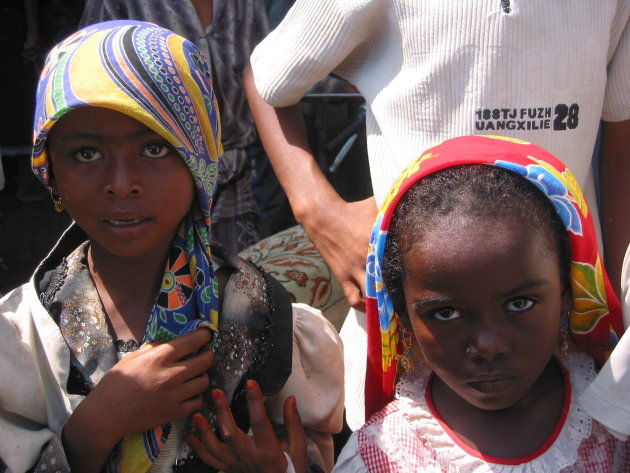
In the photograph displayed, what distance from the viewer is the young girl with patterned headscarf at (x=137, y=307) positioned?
160 centimetres

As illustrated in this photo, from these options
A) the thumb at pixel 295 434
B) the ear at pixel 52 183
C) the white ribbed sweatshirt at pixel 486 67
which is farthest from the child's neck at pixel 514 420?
the ear at pixel 52 183

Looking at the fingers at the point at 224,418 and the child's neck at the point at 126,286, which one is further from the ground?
the child's neck at the point at 126,286

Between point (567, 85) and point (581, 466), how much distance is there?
885 mm

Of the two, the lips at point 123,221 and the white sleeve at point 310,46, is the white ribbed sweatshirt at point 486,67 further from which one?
the lips at point 123,221

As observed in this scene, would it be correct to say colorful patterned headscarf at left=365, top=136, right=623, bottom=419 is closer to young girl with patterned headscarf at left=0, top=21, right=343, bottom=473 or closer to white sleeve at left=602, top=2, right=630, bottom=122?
young girl with patterned headscarf at left=0, top=21, right=343, bottom=473

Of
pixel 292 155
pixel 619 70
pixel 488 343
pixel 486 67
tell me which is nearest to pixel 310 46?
pixel 292 155

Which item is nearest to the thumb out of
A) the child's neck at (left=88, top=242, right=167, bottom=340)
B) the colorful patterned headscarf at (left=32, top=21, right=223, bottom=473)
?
the colorful patterned headscarf at (left=32, top=21, right=223, bottom=473)

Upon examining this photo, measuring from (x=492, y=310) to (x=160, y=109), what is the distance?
864 millimetres

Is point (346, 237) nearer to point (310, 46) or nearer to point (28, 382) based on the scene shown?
point (310, 46)

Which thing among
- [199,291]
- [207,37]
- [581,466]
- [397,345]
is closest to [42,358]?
[199,291]

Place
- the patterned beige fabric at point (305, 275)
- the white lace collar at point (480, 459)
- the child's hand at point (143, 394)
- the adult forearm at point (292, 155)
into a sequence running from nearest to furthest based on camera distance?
the white lace collar at point (480, 459) → the child's hand at point (143, 394) → the adult forearm at point (292, 155) → the patterned beige fabric at point (305, 275)

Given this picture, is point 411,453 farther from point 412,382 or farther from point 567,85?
point 567,85

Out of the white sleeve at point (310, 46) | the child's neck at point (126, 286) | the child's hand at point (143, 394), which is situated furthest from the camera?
the white sleeve at point (310, 46)

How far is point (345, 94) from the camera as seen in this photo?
14.3ft
